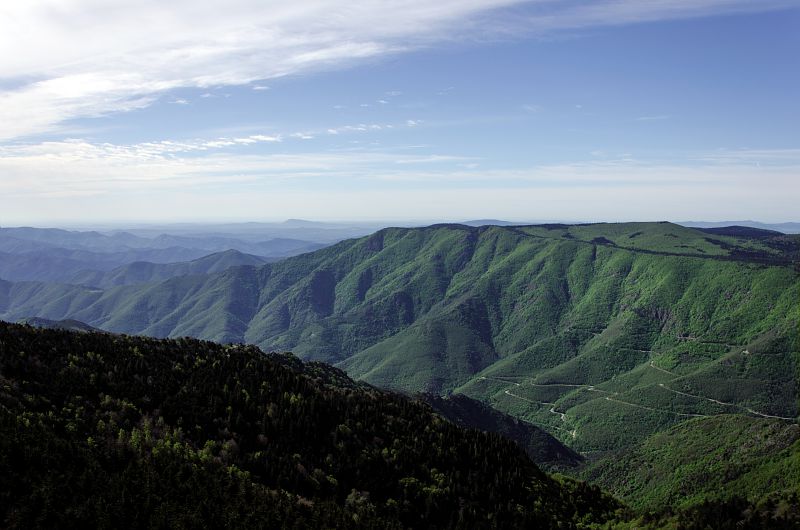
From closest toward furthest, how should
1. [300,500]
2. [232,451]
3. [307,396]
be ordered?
[300,500] < [232,451] < [307,396]

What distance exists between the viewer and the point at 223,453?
358ft

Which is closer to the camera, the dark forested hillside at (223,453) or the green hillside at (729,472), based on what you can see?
the dark forested hillside at (223,453)

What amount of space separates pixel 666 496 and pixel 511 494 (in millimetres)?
76599

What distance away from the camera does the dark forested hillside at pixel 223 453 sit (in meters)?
84.4

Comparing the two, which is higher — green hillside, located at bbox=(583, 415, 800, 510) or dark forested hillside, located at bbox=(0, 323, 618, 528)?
dark forested hillside, located at bbox=(0, 323, 618, 528)

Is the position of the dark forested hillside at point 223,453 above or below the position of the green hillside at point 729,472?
above

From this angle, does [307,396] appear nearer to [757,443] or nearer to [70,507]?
[70,507]

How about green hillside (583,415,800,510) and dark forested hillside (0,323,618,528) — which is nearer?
dark forested hillside (0,323,618,528)

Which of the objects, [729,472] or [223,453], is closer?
[223,453]

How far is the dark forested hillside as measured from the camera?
84.4m

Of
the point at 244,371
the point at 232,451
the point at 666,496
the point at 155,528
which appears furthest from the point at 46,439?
the point at 666,496

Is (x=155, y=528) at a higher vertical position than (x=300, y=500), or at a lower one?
higher

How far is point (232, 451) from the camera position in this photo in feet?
364

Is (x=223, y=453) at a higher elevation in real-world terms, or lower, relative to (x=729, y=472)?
higher
